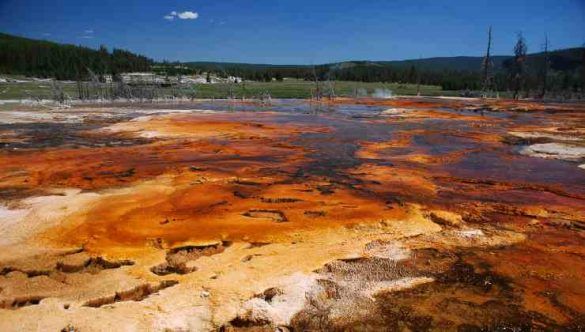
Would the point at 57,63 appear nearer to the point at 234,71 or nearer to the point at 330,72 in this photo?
the point at 234,71

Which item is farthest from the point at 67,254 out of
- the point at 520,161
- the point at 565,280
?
the point at 520,161

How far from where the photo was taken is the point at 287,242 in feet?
17.1

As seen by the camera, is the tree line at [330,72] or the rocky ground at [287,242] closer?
the rocky ground at [287,242]

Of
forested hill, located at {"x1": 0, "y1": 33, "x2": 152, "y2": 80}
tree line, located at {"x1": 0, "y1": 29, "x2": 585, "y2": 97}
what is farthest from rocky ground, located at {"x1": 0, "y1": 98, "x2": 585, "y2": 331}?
forested hill, located at {"x1": 0, "y1": 33, "x2": 152, "y2": 80}

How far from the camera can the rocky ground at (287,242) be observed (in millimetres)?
3691

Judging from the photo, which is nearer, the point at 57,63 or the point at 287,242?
the point at 287,242

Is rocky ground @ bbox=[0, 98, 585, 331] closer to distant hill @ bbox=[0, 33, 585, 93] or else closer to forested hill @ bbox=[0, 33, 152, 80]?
distant hill @ bbox=[0, 33, 585, 93]

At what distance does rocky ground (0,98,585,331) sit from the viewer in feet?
12.1

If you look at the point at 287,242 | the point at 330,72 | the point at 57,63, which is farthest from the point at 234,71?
the point at 287,242

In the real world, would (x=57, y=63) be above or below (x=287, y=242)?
above

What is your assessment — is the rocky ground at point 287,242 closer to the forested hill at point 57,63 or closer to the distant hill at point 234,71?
the distant hill at point 234,71

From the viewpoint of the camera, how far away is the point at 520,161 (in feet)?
Answer: 36.3

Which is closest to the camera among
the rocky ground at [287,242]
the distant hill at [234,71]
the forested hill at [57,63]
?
the rocky ground at [287,242]

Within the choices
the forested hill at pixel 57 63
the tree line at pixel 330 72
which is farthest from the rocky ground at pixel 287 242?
the forested hill at pixel 57 63
